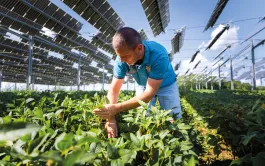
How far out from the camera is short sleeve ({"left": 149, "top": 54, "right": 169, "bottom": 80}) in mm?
2244

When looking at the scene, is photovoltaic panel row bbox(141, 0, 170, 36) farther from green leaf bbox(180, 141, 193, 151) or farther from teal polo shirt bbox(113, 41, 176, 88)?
green leaf bbox(180, 141, 193, 151)

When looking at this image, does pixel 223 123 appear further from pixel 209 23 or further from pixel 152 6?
pixel 152 6

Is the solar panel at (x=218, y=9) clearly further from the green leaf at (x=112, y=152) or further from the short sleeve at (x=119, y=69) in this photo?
the green leaf at (x=112, y=152)

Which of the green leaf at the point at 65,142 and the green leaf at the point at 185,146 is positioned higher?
the green leaf at the point at 65,142

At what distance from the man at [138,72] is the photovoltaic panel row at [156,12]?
5551 mm

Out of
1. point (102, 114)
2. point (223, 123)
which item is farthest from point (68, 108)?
point (223, 123)

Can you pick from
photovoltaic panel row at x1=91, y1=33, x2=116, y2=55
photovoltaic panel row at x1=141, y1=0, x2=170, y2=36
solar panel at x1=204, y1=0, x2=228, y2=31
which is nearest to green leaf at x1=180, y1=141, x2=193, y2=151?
solar panel at x1=204, y1=0, x2=228, y2=31

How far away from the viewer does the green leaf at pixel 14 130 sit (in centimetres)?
46

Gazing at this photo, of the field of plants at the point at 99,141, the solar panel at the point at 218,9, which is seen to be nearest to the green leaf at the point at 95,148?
the field of plants at the point at 99,141

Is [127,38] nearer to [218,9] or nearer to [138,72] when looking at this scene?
[138,72]

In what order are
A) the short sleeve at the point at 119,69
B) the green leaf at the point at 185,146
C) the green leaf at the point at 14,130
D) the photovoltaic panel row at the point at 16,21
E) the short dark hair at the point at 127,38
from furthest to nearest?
the photovoltaic panel row at the point at 16,21
the short sleeve at the point at 119,69
the short dark hair at the point at 127,38
the green leaf at the point at 185,146
the green leaf at the point at 14,130

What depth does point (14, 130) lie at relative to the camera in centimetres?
46

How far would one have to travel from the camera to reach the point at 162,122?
135 cm

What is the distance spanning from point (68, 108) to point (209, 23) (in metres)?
6.25
